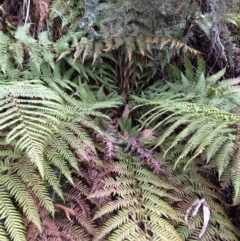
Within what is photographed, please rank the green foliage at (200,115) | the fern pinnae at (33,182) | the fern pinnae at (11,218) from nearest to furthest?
the fern pinnae at (11,218) < the fern pinnae at (33,182) < the green foliage at (200,115)

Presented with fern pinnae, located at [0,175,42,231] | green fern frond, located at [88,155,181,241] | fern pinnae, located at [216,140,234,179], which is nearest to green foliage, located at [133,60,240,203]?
fern pinnae, located at [216,140,234,179]

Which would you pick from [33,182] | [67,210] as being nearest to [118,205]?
[67,210]

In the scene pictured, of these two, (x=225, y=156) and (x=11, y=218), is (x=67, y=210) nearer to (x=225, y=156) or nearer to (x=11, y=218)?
(x=11, y=218)

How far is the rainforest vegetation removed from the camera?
1456 millimetres

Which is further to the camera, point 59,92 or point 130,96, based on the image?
point 130,96

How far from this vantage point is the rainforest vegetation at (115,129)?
1.46 m

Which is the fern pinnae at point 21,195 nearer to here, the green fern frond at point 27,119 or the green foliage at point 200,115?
the green fern frond at point 27,119

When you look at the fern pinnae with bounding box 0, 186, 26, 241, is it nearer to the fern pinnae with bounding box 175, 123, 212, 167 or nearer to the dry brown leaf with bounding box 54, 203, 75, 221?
the dry brown leaf with bounding box 54, 203, 75, 221

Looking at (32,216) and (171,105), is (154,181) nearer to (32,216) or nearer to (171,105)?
(171,105)

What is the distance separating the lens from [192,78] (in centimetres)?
211

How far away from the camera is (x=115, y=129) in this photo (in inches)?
72.7

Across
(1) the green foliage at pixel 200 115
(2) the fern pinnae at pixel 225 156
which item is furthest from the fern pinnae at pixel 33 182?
(2) the fern pinnae at pixel 225 156

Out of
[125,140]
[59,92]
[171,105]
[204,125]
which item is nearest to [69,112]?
[59,92]

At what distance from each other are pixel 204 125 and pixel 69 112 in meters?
0.64
